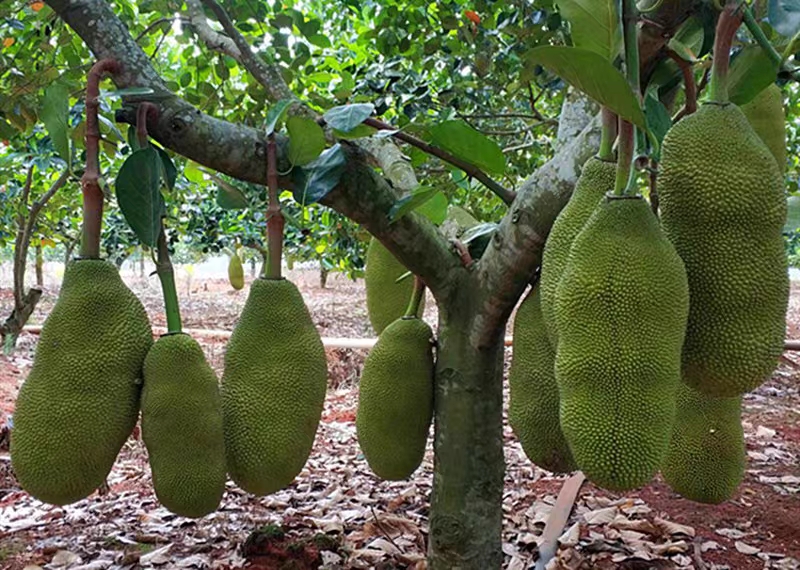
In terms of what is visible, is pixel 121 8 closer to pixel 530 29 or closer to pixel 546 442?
pixel 530 29

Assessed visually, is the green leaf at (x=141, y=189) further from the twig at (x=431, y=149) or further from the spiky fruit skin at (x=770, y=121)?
the spiky fruit skin at (x=770, y=121)

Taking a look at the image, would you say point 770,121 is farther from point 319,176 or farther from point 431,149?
point 319,176

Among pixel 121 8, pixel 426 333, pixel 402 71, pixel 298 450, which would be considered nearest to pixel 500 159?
pixel 426 333

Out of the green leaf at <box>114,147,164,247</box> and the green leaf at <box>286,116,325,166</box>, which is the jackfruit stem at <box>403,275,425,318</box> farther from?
the green leaf at <box>114,147,164,247</box>

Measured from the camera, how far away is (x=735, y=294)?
594 mm

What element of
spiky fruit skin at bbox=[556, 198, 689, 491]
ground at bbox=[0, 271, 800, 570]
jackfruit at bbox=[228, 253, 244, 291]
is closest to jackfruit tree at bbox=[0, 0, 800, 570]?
Result: spiky fruit skin at bbox=[556, 198, 689, 491]

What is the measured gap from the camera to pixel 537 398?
2.85ft

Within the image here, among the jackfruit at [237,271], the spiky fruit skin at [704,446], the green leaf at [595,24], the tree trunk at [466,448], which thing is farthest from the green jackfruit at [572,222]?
the jackfruit at [237,271]

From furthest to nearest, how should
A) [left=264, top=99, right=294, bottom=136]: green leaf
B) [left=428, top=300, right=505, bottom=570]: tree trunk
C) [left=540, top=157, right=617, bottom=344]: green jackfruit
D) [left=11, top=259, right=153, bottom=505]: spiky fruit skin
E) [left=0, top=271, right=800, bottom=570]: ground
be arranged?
[left=0, top=271, right=800, bottom=570]: ground, [left=428, top=300, right=505, bottom=570]: tree trunk, [left=264, top=99, right=294, bottom=136]: green leaf, [left=11, top=259, right=153, bottom=505]: spiky fruit skin, [left=540, top=157, right=617, bottom=344]: green jackfruit

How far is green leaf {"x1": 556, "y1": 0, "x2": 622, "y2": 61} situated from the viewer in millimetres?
605

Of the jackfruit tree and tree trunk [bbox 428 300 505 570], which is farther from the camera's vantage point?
tree trunk [bbox 428 300 505 570]

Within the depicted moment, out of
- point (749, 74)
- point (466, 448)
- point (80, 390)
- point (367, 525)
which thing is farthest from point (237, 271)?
point (749, 74)

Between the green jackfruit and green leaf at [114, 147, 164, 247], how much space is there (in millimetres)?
479

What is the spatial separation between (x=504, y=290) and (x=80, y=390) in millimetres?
592
